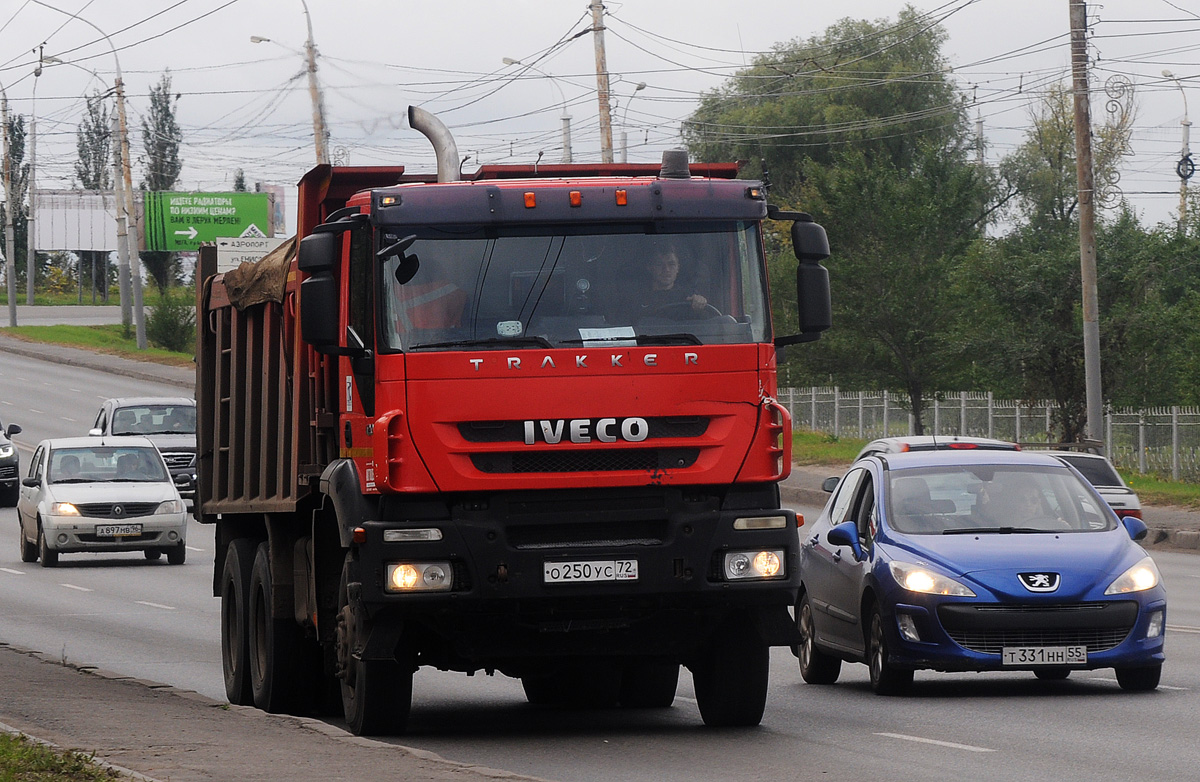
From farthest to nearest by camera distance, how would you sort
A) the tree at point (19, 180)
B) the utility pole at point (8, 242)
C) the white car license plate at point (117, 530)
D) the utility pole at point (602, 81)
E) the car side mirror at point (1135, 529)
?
the tree at point (19, 180)
the utility pole at point (8, 242)
the utility pole at point (602, 81)
the white car license plate at point (117, 530)
the car side mirror at point (1135, 529)

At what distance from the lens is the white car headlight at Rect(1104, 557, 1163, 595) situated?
1180cm

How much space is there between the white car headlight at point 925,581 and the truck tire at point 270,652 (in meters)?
3.67

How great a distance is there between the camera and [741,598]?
32.3 ft


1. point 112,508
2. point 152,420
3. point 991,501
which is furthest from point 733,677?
point 152,420

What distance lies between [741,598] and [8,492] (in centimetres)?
2910

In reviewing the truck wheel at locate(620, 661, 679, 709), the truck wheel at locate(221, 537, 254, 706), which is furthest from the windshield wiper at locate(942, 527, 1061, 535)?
the truck wheel at locate(221, 537, 254, 706)

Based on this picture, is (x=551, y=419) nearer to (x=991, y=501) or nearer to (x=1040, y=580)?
(x=1040, y=580)

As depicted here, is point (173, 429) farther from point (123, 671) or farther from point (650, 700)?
point (650, 700)

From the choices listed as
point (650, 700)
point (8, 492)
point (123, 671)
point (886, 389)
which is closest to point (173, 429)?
point (8, 492)

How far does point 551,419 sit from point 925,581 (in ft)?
11.0

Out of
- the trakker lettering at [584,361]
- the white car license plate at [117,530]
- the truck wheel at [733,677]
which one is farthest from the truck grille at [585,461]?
the white car license plate at [117,530]

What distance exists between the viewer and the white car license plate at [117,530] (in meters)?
26.3

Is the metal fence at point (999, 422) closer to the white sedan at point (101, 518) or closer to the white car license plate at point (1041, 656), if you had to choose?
the white sedan at point (101, 518)

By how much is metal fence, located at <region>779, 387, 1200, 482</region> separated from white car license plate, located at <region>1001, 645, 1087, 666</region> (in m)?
23.7
